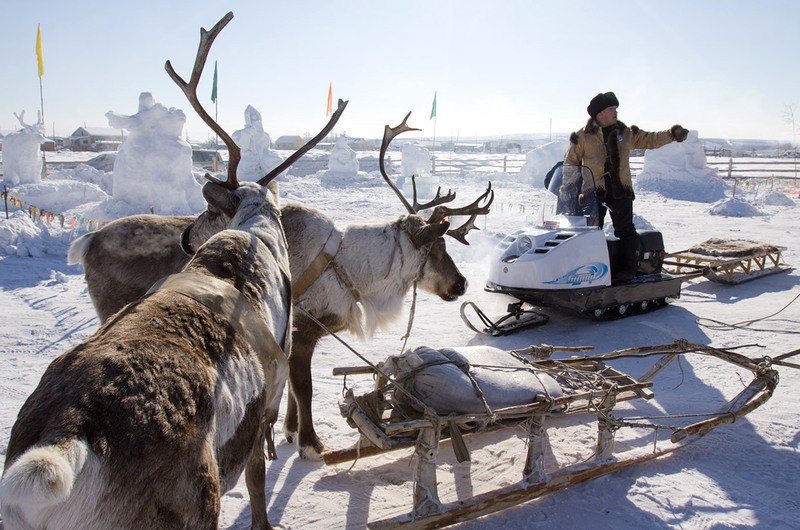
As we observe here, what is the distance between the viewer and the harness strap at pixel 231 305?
1.96m

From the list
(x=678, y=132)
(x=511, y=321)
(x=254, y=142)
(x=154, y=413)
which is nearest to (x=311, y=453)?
(x=154, y=413)

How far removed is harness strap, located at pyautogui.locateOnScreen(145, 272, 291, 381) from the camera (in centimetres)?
196

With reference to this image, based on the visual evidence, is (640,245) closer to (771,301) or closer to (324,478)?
(771,301)

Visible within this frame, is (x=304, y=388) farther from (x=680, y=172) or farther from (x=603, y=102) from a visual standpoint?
(x=680, y=172)

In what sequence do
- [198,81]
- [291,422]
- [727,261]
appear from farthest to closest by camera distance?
[727,261] → [291,422] → [198,81]

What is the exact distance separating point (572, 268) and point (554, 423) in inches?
91.4

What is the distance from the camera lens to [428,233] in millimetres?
4465

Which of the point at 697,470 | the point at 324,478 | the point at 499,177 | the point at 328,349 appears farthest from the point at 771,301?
the point at 499,177

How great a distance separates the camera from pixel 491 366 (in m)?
3.53

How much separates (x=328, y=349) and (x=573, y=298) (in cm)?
279

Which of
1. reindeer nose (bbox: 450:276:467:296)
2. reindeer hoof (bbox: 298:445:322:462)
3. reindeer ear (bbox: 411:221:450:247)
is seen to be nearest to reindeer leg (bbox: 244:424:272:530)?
reindeer hoof (bbox: 298:445:322:462)

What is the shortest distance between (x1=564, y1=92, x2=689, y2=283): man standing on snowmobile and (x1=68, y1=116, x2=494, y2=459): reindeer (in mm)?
2959

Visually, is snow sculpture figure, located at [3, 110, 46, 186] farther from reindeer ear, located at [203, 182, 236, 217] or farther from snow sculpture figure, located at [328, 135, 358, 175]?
reindeer ear, located at [203, 182, 236, 217]

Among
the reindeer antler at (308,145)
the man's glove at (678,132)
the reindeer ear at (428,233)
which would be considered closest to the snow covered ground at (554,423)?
the reindeer ear at (428,233)
